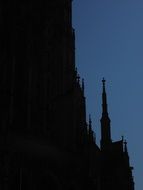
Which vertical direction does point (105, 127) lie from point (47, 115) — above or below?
above

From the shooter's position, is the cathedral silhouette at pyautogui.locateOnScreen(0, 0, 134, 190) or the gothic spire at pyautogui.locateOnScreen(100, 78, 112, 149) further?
the gothic spire at pyautogui.locateOnScreen(100, 78, 112, 149)

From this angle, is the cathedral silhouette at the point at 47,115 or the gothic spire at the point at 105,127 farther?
the gothic spire at the point at 105,127

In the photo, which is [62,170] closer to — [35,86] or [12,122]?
[12,122]

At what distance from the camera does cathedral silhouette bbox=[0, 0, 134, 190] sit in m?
42.5

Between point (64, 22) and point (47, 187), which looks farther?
point (64, 22)

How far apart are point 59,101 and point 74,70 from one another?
22.7 ft

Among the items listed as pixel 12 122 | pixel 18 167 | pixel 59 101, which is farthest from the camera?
pixel 59 101

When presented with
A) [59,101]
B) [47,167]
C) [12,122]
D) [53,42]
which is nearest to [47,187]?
[47,167]

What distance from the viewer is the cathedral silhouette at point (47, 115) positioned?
4247 centimetres

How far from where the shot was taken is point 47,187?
143 ft

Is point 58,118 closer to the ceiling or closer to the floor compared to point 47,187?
closer to the ceiling

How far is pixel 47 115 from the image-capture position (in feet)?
158

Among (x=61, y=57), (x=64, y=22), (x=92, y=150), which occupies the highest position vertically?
(x=64, y=22)

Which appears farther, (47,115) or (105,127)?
(105,127)
